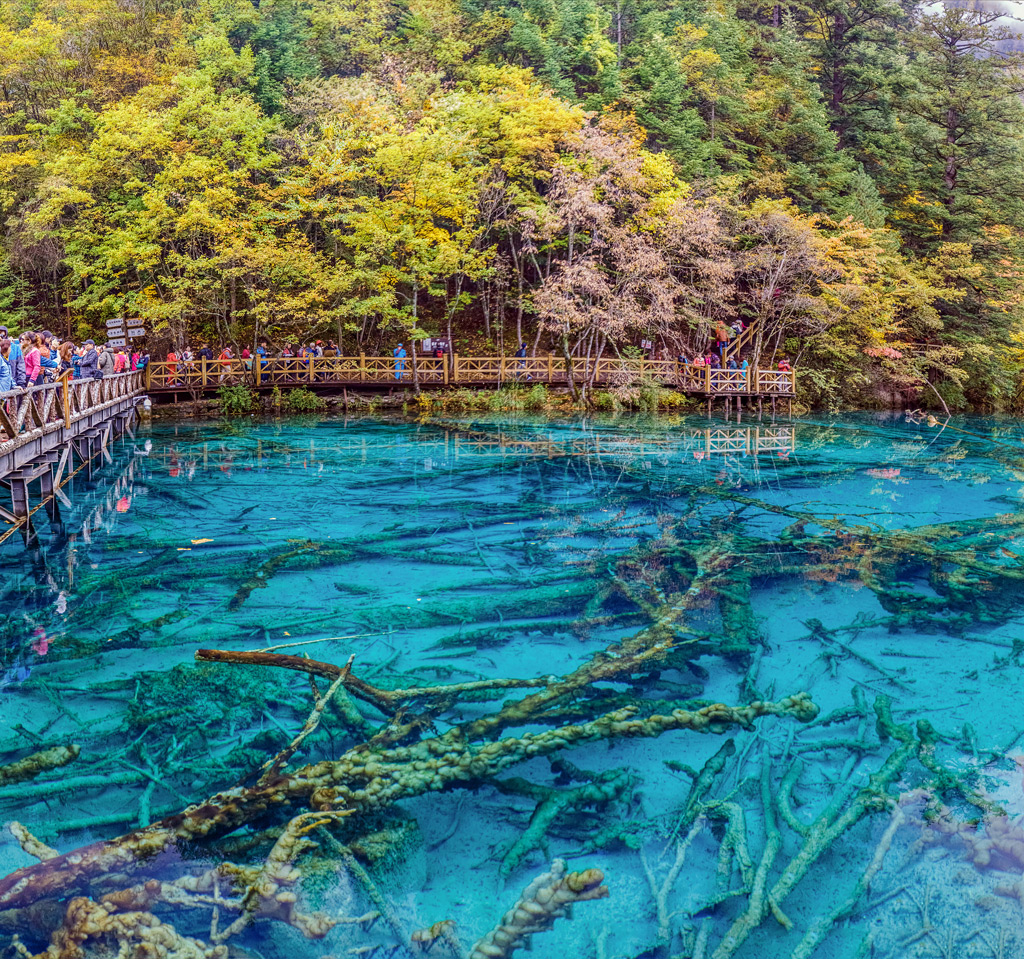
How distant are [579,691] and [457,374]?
22.7 meters

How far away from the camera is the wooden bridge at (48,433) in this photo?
10125mm

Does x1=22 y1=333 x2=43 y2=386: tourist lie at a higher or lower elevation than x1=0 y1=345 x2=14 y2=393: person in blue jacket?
higher

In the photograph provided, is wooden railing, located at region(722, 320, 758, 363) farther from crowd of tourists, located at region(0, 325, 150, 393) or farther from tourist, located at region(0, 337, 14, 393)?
tourist, located at region(0, 337, 14, 393)

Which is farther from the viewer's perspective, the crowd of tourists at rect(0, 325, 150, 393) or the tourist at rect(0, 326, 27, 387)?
the tourist at rect(0, 326, 27, 387)

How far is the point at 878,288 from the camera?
30266mm

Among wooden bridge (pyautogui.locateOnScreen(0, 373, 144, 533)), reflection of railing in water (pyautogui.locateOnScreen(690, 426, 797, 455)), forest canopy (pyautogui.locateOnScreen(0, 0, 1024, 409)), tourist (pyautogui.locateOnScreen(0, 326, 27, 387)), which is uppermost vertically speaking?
forest canopy (pyautogui.locateOnScreen(0, 0, 1024, 409))

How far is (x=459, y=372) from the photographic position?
28516 mm

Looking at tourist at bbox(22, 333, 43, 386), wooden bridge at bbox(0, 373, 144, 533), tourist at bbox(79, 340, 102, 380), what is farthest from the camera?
tourist at bbox(79, 340, 102, 380)

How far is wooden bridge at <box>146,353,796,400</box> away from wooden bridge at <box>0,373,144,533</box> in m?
8.65

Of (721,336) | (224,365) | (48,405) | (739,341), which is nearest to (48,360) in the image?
(48,405)

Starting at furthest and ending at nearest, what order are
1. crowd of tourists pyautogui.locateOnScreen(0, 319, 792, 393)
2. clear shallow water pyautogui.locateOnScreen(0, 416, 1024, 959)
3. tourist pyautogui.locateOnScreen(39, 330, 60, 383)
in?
1. crowd of tourists pyautogui.locateOnScreen(0, 319, 792, 393)
2. tourist pyautogui.locateOnScreen(39, 330, 60, 383)
3. clear shallow water pyautogui.locateOnScreen(0, 416, 1024, 959)

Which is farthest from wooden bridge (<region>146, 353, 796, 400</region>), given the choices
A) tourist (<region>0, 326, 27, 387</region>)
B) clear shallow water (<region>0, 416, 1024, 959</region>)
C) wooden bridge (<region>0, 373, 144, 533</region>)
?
tourist (<region>0, 326, 27, 387</region>)

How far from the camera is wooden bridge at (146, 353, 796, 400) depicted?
26734mm

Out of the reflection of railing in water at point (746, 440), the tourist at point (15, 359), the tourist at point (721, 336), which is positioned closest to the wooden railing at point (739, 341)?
the tourist at point (721, 336)
